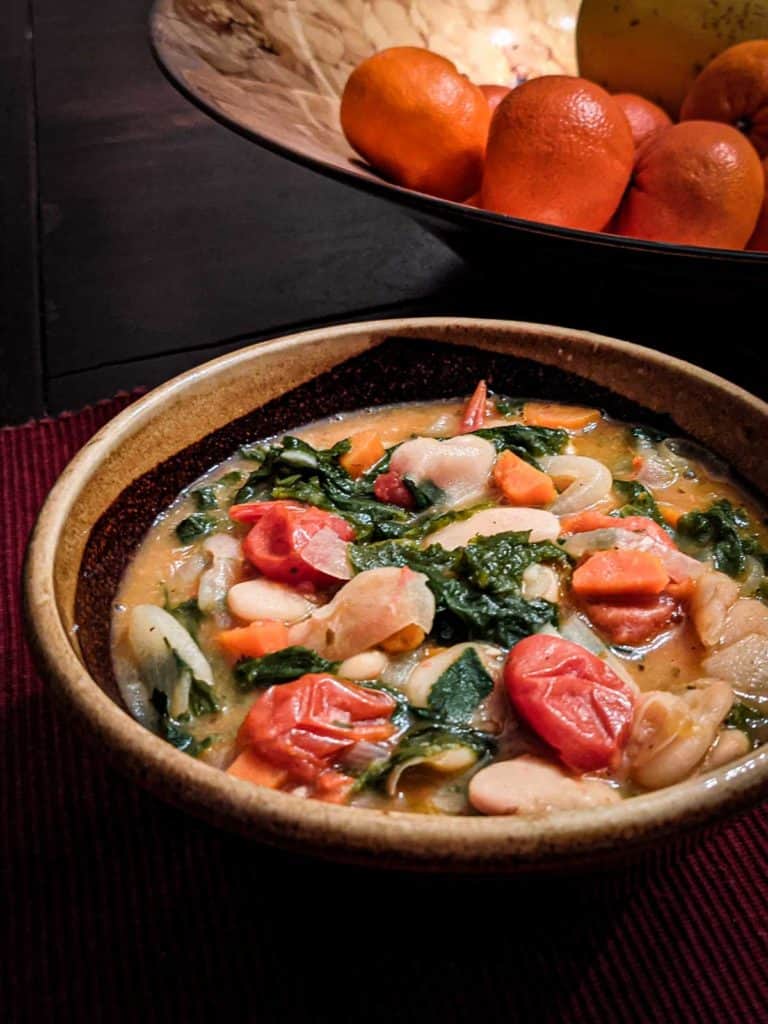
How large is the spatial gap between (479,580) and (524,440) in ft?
1.12

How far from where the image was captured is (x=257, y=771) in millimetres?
949

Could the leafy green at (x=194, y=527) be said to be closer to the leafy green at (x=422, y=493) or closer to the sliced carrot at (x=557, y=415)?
the leafy green at (x=422, y=493)

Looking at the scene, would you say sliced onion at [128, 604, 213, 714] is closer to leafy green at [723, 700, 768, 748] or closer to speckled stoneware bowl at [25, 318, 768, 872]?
speckled stoneware bowl at [25, 318, 768, 872]

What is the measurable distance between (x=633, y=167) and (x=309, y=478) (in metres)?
0.85

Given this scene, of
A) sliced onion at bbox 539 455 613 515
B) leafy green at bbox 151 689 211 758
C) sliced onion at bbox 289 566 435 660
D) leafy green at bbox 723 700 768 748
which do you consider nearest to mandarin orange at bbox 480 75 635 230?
sliced onion at bbox 539 455 613 515

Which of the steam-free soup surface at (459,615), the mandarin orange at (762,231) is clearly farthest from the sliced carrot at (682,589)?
the mandarin orange at (762,231)

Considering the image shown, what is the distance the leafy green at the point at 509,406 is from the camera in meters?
1.49

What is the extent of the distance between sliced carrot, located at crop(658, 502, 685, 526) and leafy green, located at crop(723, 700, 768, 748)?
33 cm

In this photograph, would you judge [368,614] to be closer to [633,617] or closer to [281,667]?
[281,667]

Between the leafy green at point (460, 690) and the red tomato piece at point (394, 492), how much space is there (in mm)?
319

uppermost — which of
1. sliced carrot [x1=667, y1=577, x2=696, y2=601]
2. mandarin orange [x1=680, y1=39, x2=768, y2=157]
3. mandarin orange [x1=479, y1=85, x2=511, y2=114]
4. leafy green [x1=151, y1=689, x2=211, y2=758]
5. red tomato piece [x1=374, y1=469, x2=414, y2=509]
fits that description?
mandarin orange [x1=680, y1=39, x2=768, y2=157]

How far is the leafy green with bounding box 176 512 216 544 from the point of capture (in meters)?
1.29

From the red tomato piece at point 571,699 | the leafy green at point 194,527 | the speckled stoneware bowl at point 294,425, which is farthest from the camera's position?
the leafy green at point 194,527

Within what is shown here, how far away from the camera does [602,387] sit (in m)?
1.45
